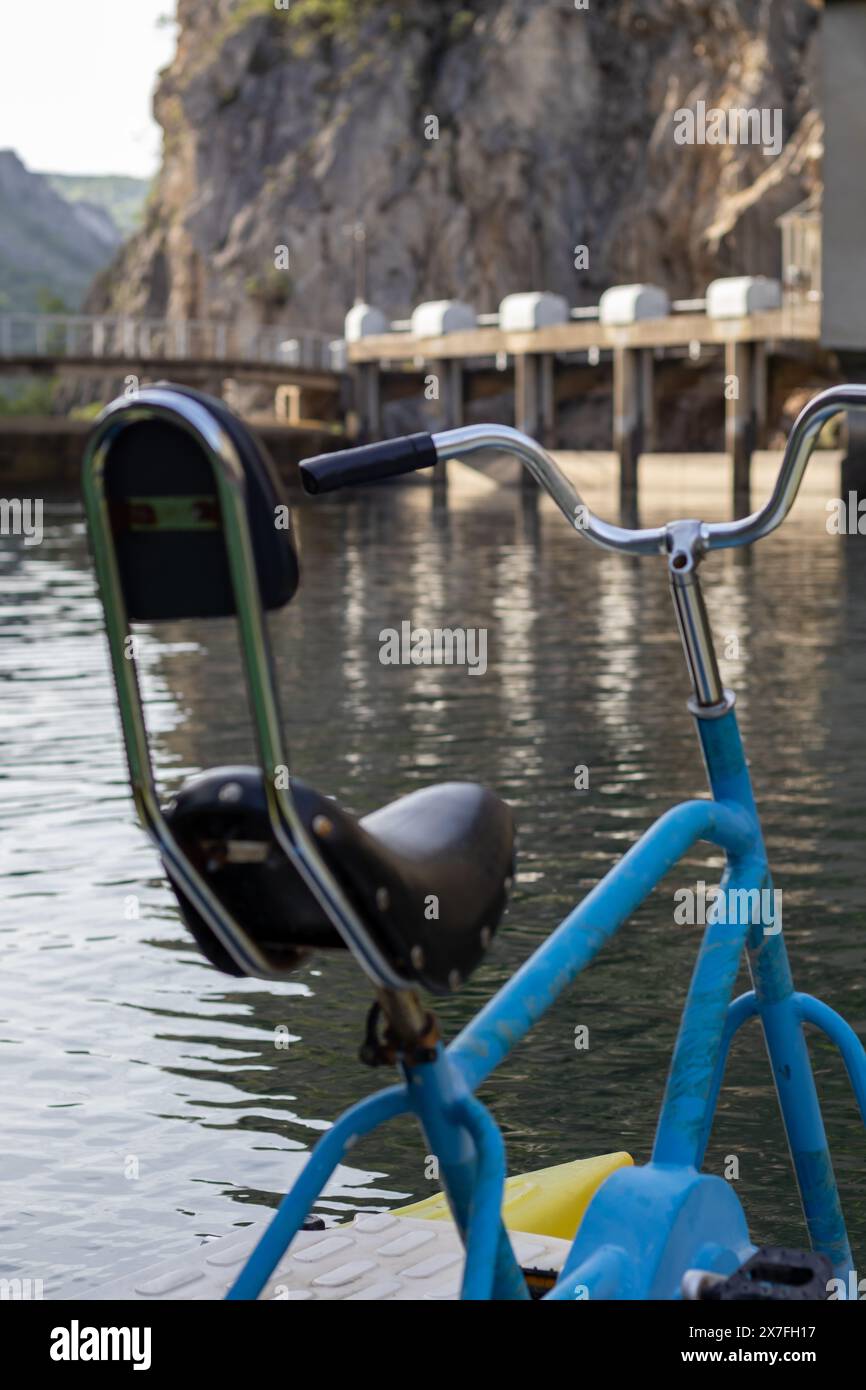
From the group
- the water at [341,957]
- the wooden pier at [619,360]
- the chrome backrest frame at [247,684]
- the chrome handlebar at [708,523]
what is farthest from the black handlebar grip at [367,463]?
the wooden pier at [619,360]

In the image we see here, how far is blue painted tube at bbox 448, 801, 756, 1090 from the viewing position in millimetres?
2781

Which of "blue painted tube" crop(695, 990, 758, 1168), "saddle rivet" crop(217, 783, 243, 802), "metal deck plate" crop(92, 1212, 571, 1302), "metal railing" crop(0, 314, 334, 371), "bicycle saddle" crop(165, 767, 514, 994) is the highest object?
"metal railing" crop(0, 314, 334, 371)

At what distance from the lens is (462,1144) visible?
2.62 metres

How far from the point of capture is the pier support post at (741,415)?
3925cm

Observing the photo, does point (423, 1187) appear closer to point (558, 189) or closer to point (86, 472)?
point (86, 472)

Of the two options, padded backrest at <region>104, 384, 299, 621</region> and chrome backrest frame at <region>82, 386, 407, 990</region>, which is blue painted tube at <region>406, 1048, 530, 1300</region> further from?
padded backrest at <region>104, 384, 299, 621</region>

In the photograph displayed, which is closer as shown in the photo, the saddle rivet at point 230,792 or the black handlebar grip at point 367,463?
the saddle rivet at point 230,792

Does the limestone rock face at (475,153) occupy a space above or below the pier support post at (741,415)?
above

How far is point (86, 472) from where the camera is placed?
2.26m

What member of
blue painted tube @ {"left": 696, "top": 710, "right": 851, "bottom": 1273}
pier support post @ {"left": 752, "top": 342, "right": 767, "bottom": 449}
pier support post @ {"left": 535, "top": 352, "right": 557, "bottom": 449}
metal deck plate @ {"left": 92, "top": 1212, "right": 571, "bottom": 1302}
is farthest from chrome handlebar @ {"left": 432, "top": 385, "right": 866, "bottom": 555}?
pier support post @ {"left": 535, "top": 352, "right": 557, "bottom": 449}

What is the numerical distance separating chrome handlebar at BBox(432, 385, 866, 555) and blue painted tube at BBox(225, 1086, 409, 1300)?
2.90ft

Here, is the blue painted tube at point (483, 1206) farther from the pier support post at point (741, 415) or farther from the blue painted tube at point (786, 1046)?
the pier support post at point (741, 415)

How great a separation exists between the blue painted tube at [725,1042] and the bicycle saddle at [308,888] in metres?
0.65
